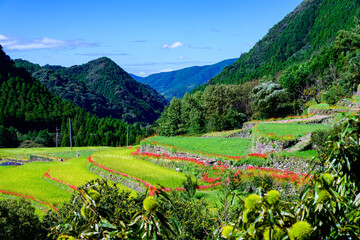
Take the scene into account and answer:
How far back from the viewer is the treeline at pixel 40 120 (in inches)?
3457

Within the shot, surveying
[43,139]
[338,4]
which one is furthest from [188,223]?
[338,4]

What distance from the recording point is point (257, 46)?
646ft

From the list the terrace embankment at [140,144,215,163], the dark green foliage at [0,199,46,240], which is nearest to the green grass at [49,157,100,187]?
the terrace embankment at [140,144,215,163]

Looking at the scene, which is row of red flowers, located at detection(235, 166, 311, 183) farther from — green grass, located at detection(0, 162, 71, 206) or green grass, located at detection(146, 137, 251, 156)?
green grass, located at detection(0, 162, 71, 206)

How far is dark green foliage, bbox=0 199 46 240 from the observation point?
1277cm

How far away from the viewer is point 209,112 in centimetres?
6456

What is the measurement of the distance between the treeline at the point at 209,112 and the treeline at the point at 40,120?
1915 centimetres

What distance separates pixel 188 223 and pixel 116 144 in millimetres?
77065

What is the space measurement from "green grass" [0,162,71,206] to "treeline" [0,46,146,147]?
47.9 meters

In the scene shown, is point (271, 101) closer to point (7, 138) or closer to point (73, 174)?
point (73, 174)

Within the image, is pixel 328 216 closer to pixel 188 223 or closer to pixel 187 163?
pixel 188 223

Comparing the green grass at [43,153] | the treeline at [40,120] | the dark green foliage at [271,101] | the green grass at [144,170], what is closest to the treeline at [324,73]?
the dark green foliage at [271,101]

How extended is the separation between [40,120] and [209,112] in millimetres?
75585

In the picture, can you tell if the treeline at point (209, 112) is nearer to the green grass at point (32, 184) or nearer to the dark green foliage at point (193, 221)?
the green grass at point (32, 184)
